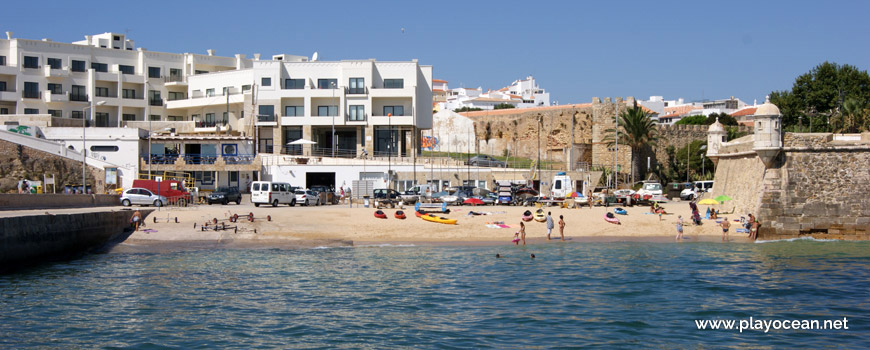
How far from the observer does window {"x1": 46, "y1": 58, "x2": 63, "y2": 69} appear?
65750 mm

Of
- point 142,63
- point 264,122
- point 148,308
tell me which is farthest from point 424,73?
point 148,308

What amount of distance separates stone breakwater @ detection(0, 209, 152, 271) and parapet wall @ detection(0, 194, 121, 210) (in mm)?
3427

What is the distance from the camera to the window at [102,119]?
67.1 metres

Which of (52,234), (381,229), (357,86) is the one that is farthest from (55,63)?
(381,229)

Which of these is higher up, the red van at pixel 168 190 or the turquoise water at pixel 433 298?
the red van at pixel 168 190

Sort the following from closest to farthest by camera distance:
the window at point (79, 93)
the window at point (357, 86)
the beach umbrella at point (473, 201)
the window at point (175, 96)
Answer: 1. the beach umbrella at point (473, 201)
2. the window at point (357, 86)
3. the window at point (79, 93)
4. the window at point (175, 96)

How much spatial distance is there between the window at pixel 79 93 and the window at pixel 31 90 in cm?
271

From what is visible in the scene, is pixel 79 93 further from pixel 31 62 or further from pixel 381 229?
pixel 381 229

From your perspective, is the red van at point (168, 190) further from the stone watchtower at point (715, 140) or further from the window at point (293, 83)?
the stone watchtower at point (715, 140)

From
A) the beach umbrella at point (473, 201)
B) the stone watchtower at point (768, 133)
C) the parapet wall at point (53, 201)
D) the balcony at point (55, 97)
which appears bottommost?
the beach umbrella at point (473, 201)

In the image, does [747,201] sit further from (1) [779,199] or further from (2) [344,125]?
(2) [344,125]

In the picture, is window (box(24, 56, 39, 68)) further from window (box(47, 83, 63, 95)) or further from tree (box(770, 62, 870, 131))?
tree (box(770, 62, 870, 131))

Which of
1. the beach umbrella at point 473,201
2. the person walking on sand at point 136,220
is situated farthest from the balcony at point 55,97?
the beach umbrella at point 473,201

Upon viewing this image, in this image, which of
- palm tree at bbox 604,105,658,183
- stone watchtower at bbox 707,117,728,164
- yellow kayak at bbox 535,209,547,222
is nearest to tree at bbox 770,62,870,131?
palm tree at bbox 604,105,658,183
